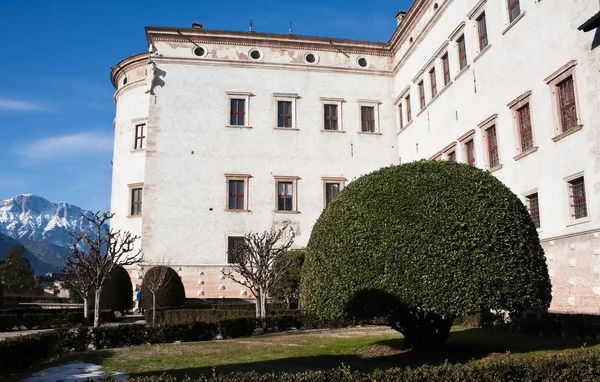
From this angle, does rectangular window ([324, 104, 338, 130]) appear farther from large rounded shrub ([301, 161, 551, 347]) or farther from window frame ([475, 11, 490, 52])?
large rounded shrub ([301, 161, 551, 347])

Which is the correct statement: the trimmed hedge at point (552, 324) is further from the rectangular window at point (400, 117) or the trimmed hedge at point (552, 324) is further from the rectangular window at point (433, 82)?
the rectangular window at point (400, 117)

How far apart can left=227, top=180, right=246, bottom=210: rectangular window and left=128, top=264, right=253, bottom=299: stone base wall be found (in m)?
3.44

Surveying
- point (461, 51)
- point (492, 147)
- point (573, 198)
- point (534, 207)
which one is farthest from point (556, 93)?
point (461, 51)

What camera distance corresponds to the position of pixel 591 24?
1404cm

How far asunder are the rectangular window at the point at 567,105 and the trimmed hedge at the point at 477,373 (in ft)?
32.9

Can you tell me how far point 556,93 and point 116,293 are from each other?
1943cm

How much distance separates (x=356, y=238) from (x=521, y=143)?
36.3 feet

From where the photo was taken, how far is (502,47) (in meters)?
19.5

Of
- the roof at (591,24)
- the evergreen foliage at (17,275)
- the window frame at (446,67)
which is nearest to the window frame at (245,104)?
the window frame at (446,67)

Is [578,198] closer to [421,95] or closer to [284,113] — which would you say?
[421,95]

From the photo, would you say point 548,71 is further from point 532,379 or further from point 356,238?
point 532,379

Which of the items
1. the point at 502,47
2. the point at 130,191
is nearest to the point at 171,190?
the point at 130,191

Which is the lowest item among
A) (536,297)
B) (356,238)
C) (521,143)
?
(536,297)

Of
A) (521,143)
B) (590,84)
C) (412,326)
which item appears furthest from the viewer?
(521,143)
